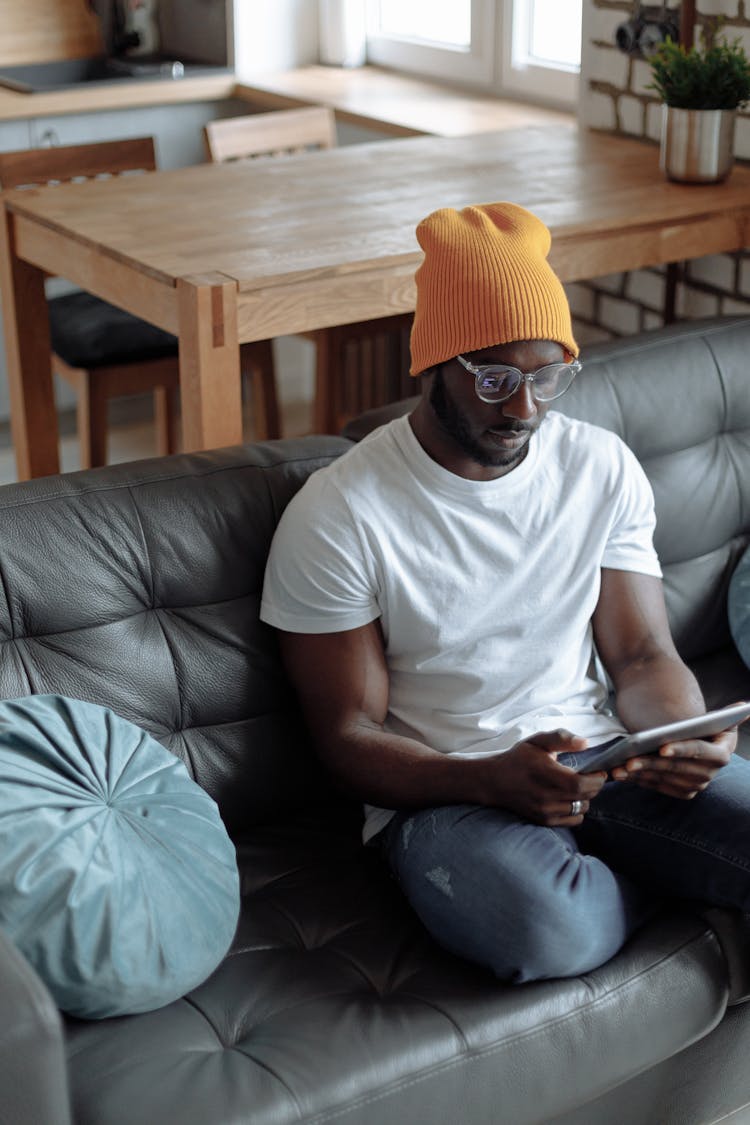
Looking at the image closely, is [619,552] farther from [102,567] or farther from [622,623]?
[102,567]

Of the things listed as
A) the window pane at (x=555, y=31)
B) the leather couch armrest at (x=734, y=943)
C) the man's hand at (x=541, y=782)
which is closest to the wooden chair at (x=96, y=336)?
the window pane at (x=555, y=31)

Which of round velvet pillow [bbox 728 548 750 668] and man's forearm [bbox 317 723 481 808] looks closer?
man's forearm [bbox 317 723 481 808]

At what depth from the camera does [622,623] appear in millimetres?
1929

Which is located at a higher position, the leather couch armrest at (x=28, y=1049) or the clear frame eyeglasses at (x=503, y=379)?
the clear frame eyeglasses at (x=503, y=379)

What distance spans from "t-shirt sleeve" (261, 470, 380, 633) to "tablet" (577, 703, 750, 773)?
36 centimetres

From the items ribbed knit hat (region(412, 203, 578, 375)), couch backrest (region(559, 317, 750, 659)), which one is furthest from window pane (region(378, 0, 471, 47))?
ribbed knit hat (region(412, 203, 578, 375))

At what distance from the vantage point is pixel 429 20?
421cm

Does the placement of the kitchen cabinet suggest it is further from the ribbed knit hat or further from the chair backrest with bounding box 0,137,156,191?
the ribbed knit hat

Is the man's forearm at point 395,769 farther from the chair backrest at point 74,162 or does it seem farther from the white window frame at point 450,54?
the white window frame at point 450,54

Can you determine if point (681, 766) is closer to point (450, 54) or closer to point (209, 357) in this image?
point (209, 357)

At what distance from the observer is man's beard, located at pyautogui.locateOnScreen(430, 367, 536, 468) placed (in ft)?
5.80

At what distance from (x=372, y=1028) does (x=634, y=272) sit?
216cm

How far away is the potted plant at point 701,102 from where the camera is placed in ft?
8.83

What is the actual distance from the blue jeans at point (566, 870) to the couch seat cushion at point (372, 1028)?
0.13 feet
